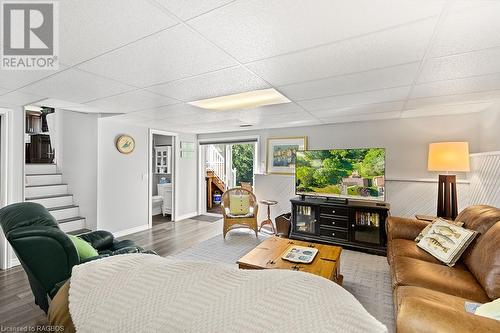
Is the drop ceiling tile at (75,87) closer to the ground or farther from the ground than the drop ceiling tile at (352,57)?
closer to the ground

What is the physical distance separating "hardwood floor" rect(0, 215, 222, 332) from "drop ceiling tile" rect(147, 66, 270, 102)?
194cm

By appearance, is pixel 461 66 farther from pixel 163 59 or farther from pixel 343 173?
pixel 163 59

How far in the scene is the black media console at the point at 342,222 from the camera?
11.6ft

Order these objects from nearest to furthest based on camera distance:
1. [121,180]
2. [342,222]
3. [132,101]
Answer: [132,101]
[342,222]
[121,180]

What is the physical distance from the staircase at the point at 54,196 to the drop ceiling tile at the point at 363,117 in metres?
4.56

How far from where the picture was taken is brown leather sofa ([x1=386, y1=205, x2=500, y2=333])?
1077 millimetres

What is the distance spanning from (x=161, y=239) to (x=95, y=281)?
3.90m

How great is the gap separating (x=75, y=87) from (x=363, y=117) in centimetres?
396

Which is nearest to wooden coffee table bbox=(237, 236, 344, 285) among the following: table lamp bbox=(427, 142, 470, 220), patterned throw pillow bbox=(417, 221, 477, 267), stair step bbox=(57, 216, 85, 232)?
patterned throw pillow bbox=(417, 221, 477, 267)

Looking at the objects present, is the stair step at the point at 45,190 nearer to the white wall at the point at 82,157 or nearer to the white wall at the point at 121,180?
the white wall at the point at 82,157

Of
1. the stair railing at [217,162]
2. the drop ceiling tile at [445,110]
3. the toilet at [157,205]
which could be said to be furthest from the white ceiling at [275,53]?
A: the stair railing at [217,162]

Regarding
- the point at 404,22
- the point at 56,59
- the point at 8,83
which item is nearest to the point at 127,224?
the point at 8,83

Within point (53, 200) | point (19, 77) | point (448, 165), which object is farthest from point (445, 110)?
point (53, 200)

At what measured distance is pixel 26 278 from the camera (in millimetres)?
2764
